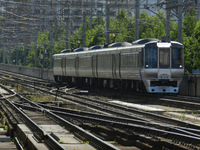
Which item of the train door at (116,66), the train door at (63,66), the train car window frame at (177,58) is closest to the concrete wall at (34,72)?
the train door at (63,66)

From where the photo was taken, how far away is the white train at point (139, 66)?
27.8m

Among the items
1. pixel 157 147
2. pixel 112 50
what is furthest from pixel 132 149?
pixel 112 50

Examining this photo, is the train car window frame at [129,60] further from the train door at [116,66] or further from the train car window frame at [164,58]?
the train car window frame at [164,58]

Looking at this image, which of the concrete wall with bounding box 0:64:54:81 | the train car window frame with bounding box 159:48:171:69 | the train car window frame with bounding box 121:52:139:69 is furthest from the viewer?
the concrete wall with bounding box 0:64:54:81

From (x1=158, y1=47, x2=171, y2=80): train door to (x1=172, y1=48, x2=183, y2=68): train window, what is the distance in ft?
0.88

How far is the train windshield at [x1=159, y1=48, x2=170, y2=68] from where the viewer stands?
28.0 metres

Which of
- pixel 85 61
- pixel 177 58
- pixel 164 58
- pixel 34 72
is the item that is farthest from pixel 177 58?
pixel 34 72

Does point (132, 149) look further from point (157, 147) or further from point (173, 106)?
point (173, 106)

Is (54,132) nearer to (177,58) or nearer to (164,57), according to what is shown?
(164,57)

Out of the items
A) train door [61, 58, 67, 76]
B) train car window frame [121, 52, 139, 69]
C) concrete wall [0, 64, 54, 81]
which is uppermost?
train car window frame [121, 52, 139, 69]

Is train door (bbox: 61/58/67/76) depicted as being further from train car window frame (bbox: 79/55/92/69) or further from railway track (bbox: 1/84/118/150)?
railway track (bbox: 1/84/118/150)

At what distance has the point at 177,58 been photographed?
1112 inches

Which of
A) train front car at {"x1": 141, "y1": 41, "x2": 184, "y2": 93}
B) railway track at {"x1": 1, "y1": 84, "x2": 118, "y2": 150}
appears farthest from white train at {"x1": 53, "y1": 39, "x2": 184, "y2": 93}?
railway track at {"x1": 1, "y1": 84, "x2": 118, "y2": 150}

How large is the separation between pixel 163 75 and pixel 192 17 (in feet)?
91.3
